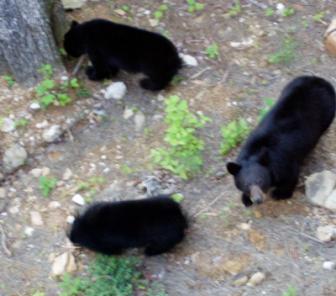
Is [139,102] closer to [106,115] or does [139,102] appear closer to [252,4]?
[106,115]

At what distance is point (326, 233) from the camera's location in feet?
19.2

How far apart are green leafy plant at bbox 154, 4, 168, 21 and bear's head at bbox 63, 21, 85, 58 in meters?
0.87

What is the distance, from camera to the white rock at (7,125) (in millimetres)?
6785

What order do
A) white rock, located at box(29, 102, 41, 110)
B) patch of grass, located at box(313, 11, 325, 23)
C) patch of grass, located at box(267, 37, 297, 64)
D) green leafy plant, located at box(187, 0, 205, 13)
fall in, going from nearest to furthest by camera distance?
white rock, located at box(29, 102, 41, 110), patch of grass, located at box(267, 37, 297, 64), patch of grass, located at box(313, 11, 325, 23), green leafy plant, located at box(187, 0, 205, 13)

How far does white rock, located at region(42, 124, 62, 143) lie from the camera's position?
22.2 ft

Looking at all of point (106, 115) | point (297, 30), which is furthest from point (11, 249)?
point (297, 30)

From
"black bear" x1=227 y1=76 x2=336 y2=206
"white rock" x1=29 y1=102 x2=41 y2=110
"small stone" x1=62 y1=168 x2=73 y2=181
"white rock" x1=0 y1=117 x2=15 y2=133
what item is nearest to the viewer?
"black bear" x1=227 y1=76 x2=336 y2=206

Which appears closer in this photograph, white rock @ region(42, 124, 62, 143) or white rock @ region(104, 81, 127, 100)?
white rock @ region(42, 124, 62, 143)

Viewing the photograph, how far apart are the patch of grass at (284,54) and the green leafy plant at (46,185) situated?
244 centimetres

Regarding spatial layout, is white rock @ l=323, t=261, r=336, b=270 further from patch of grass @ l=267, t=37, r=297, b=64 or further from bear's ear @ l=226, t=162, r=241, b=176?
patch of grass @ l=267, t=37, r=297, b=64

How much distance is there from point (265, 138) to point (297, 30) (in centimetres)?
200

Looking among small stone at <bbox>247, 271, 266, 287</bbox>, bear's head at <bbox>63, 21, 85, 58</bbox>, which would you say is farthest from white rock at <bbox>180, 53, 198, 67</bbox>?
small stone at <bbox>247, 271, 266, 287</bbox>

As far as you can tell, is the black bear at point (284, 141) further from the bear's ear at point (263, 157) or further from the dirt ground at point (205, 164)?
the dirt ground at point (205, 164)

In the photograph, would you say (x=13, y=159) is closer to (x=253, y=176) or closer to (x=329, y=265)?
(x=253, y=176)
